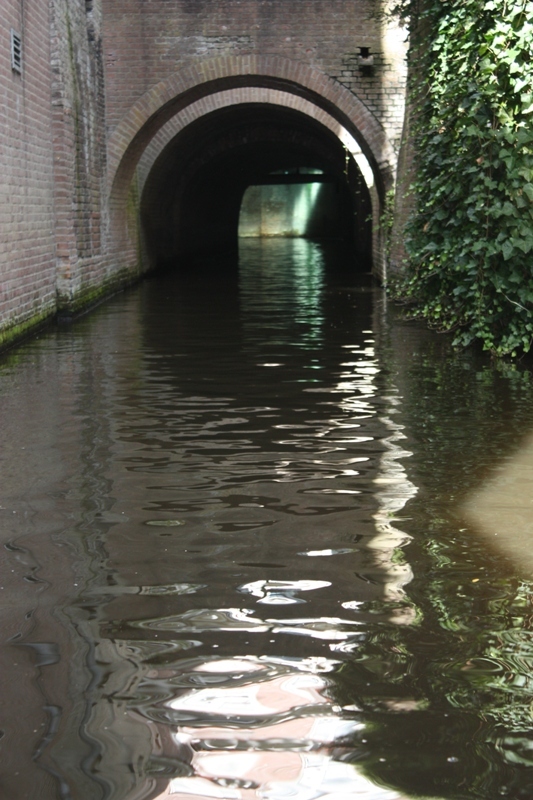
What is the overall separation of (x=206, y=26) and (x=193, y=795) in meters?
13.7

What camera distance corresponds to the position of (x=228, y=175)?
29.8 m

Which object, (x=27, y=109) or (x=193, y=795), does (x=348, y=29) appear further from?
(x=193, y=795)

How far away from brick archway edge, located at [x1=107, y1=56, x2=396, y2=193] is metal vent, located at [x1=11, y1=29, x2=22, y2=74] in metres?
5.01

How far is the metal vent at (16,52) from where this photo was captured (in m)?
9.52

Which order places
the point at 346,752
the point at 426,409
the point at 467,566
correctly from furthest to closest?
1. the point at 426,409
2. the point at 467,566
3. the point at 346,752

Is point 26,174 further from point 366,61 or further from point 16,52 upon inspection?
point 366,61

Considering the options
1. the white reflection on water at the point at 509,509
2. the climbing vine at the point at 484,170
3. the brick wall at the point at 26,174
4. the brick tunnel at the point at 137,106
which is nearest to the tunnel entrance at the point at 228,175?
the brick tunnel at the point at 137,106

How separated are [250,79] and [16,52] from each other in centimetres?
601

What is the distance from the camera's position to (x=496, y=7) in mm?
7434

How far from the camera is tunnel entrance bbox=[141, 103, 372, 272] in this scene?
2055cm

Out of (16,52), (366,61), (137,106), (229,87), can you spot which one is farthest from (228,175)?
(16,52)

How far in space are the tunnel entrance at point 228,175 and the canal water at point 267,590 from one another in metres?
9.51

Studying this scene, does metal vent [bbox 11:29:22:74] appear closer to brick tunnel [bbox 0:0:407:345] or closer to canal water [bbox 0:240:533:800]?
brick tunnel [bbox 0:0:407:345]

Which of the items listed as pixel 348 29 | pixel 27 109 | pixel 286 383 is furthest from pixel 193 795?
pixel 348 29
